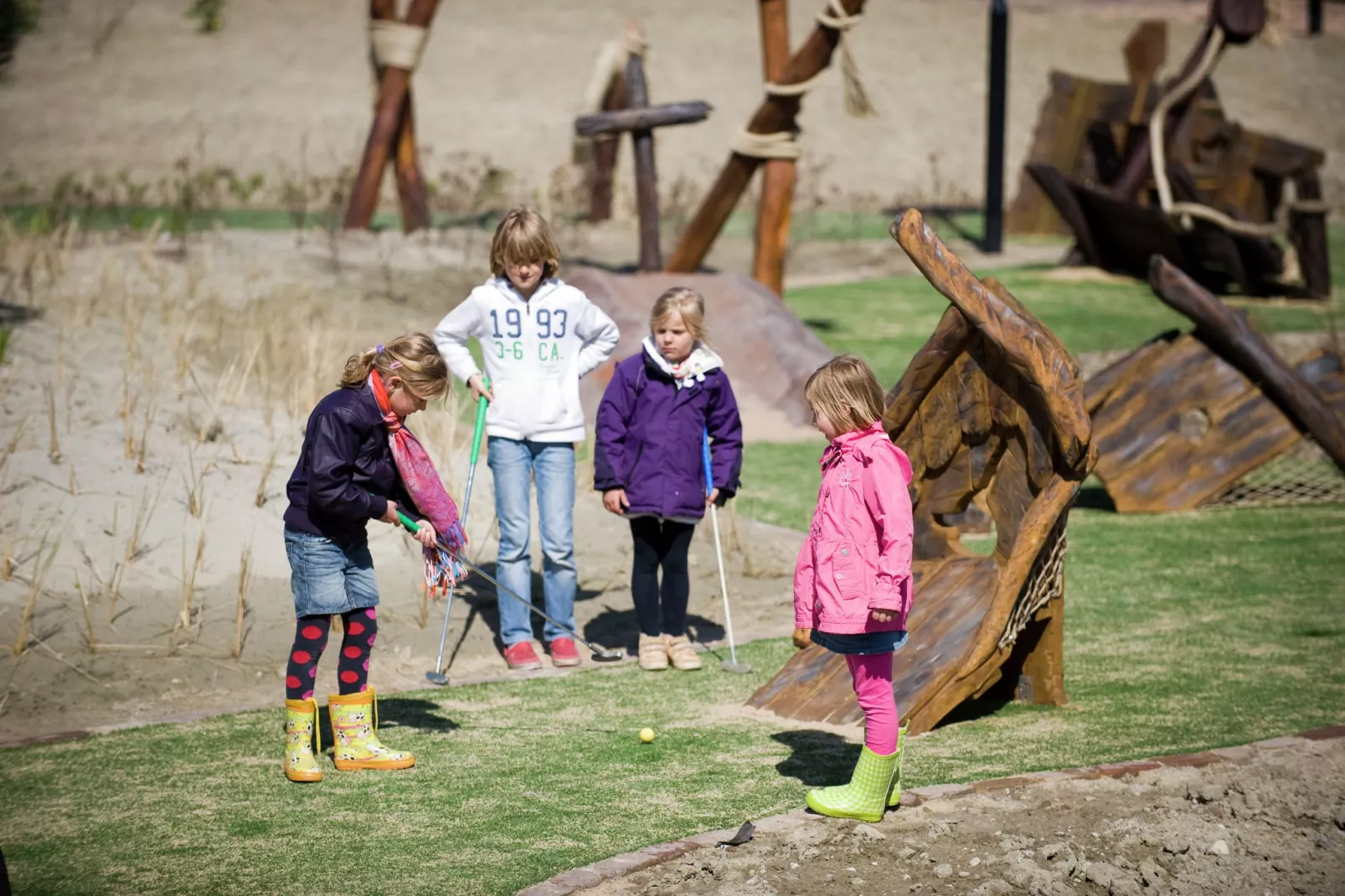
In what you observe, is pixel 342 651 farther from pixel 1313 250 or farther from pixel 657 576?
pixel 1313 250

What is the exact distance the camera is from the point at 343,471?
484 cm

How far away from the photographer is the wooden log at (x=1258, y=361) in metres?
8.78

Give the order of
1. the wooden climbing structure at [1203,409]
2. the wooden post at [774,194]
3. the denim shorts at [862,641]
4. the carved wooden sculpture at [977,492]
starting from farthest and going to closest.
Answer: the wooden post at [774,194], the wooden climbing structure at [1203,409], the carved wooden sculpture at [977,492], the denim shorts at [862,641]

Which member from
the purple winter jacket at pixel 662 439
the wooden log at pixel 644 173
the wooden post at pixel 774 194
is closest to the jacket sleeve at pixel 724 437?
the purple winter jacket at pixel 662 439

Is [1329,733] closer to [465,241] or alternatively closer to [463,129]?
[465,241]

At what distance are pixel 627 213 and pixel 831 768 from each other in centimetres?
1651

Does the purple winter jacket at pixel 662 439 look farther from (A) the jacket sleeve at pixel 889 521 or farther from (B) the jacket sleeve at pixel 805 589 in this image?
(A) the jacket sleeve at pixel 889 521

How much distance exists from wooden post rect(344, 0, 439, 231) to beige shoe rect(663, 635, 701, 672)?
962cm

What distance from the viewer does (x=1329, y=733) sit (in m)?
5.18

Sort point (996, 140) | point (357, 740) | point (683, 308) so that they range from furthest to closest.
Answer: point (996, 140) → point (683, 308) → point (357, 740)

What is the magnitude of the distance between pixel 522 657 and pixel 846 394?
2.50 meters

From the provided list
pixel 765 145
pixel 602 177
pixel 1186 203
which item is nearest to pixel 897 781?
pixel 765 145

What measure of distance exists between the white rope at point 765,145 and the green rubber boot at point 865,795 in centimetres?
871

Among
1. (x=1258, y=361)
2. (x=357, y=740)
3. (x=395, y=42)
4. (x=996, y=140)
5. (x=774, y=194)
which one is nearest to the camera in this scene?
(x=357, y=740)
